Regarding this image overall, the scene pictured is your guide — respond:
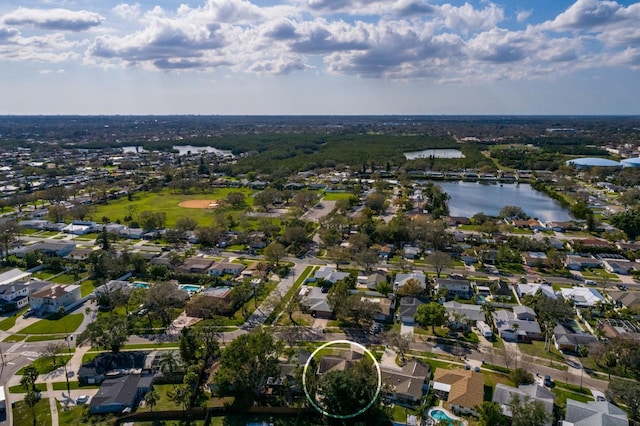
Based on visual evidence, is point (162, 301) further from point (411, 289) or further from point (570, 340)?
point (570, 340)

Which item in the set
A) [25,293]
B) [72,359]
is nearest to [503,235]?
[72,359]

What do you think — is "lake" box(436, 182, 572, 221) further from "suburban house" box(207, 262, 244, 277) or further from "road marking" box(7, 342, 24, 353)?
"road marking" box(7, 342, 24, 353)

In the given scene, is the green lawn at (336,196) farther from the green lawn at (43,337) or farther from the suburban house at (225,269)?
the green lawn at (43,337)

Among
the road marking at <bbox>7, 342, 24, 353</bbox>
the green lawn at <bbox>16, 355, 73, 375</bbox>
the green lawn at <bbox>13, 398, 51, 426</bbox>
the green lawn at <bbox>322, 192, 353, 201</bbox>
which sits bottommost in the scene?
the green lawn at <bbox>13, 398, 51, 426</bbox>

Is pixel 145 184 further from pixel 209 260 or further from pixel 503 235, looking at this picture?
pixel 503 235

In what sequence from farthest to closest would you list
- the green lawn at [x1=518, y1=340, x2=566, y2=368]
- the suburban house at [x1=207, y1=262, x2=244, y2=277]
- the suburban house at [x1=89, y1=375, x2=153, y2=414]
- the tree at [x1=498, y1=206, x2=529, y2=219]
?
the tree at [x1=498, y1=206, x2=529, y2=219] → the suburban house at [x1=207, y1=262, x2=244, y2=277] → the green lawn at [x1=518, y1=340, x2=566, y2=368] → the suburban house at [x1=89, y1=375, x2=153, y2=414]

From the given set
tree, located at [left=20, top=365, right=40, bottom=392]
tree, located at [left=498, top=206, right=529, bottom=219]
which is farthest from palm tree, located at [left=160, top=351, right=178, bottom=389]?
tree, located at [left=498, top=206, right=529, bottom=219]

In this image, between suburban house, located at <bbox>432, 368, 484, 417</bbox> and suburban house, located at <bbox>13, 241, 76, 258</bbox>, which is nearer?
suburban house, located at <bbox>432, 368, 484, 417</bbox>
